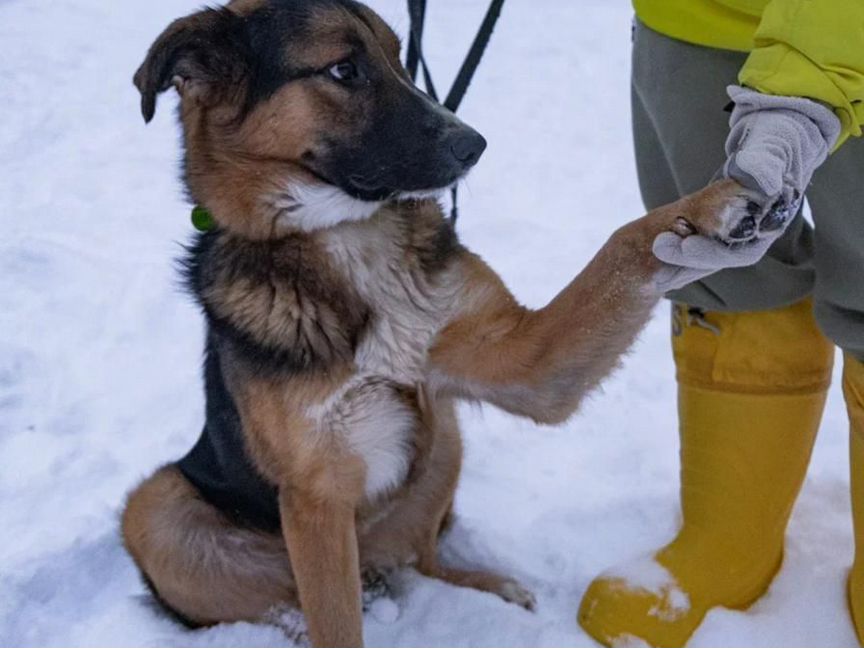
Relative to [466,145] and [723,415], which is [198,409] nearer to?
[466,145]

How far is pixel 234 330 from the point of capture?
2.34 m

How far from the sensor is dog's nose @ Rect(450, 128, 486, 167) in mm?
2230

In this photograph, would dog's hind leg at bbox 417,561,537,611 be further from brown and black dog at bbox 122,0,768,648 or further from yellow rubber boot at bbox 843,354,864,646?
yellow rubber boot at bbox 843,354,864,646

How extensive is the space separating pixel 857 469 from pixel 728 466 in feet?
0.99

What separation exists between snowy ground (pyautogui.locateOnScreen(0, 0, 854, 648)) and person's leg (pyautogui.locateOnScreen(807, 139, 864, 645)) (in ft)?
1.90

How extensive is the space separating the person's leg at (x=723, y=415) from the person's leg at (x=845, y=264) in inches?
5.5

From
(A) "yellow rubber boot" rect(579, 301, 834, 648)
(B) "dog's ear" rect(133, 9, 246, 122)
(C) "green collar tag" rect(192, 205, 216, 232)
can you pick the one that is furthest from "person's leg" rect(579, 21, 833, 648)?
(C) "green collar tag" rect(192, 205, 216, 232)

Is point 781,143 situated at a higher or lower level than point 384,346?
higher

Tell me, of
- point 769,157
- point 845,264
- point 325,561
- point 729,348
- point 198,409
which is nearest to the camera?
point 769,157

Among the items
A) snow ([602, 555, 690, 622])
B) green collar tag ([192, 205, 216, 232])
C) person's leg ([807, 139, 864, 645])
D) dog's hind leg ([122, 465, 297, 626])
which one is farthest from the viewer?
dog's hind leg ([122, 465, 297, 626])

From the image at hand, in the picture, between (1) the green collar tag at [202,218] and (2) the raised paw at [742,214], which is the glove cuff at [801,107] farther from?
(1) the green collar tag at [202,218]

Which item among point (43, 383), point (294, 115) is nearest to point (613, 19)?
point (43, 383)

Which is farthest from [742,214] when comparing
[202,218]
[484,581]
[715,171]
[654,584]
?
[484,581]

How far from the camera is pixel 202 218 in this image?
2.37 m
